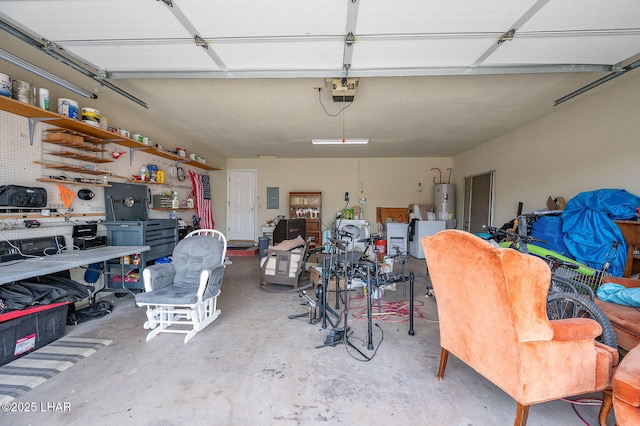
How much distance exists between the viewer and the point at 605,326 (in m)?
1.68

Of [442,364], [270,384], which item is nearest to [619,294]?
[442,364]

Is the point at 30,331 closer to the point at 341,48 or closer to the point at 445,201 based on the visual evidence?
the point at 341,48

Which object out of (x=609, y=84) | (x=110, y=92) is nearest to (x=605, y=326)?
(x=609, y=84)

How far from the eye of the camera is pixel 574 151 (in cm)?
370

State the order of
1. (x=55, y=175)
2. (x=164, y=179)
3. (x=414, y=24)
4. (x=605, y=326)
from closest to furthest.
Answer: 1. (x=605, y=326)
2. (x=414, y=24)
3. (x=55, y=175)
4. (x=164, y=179)

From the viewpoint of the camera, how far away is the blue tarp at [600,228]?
2764mm

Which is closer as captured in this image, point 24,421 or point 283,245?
point 24,421

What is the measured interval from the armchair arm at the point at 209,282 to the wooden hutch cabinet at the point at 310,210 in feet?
15.9

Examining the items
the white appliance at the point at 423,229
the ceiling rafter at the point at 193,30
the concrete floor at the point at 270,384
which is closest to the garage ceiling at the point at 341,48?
the ceiling rafter at the point at 193,30

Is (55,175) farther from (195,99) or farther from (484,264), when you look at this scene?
(484,264)

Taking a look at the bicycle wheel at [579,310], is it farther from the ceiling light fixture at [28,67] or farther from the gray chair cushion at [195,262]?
the ceiling light fixture at [28,67]

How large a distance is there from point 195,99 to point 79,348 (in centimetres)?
320

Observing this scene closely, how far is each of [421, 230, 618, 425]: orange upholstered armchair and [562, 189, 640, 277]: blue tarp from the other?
6.88 feet

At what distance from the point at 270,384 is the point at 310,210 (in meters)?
6.01
